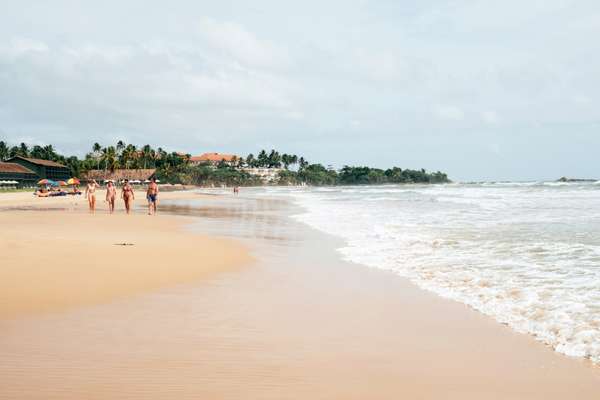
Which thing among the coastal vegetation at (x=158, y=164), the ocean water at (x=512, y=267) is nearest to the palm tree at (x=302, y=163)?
the coastal vegetation at (x=158, y=164)

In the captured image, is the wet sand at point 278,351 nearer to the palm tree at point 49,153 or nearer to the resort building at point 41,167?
the resort building at point 41,167

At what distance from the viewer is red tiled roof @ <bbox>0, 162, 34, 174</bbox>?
73769 mm

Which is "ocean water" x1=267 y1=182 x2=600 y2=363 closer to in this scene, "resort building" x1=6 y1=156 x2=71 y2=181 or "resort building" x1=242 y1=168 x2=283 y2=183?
"resort building" x1=6 y1=156 x2=71 y2=181

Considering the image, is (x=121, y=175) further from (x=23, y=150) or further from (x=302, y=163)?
(x=302, y=163)

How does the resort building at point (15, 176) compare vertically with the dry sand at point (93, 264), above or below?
above

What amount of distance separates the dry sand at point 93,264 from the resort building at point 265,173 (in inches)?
6245

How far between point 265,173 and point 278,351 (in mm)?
172425

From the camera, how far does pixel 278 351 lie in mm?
4594

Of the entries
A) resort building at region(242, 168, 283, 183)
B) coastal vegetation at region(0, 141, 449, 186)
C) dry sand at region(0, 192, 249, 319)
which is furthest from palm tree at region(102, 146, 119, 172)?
dry sand at region(0, 192, 249, 319)

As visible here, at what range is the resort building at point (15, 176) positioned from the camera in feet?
237

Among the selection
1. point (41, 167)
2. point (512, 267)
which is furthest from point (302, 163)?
point (512, 267)

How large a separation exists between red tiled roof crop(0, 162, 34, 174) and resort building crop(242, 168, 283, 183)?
319ft

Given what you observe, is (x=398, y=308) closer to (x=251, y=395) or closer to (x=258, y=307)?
(x=258, y=307)

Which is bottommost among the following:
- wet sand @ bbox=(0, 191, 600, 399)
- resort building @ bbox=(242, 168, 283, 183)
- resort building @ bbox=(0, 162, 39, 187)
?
wet sand @ bbox=(0, 191, 600, 399)
